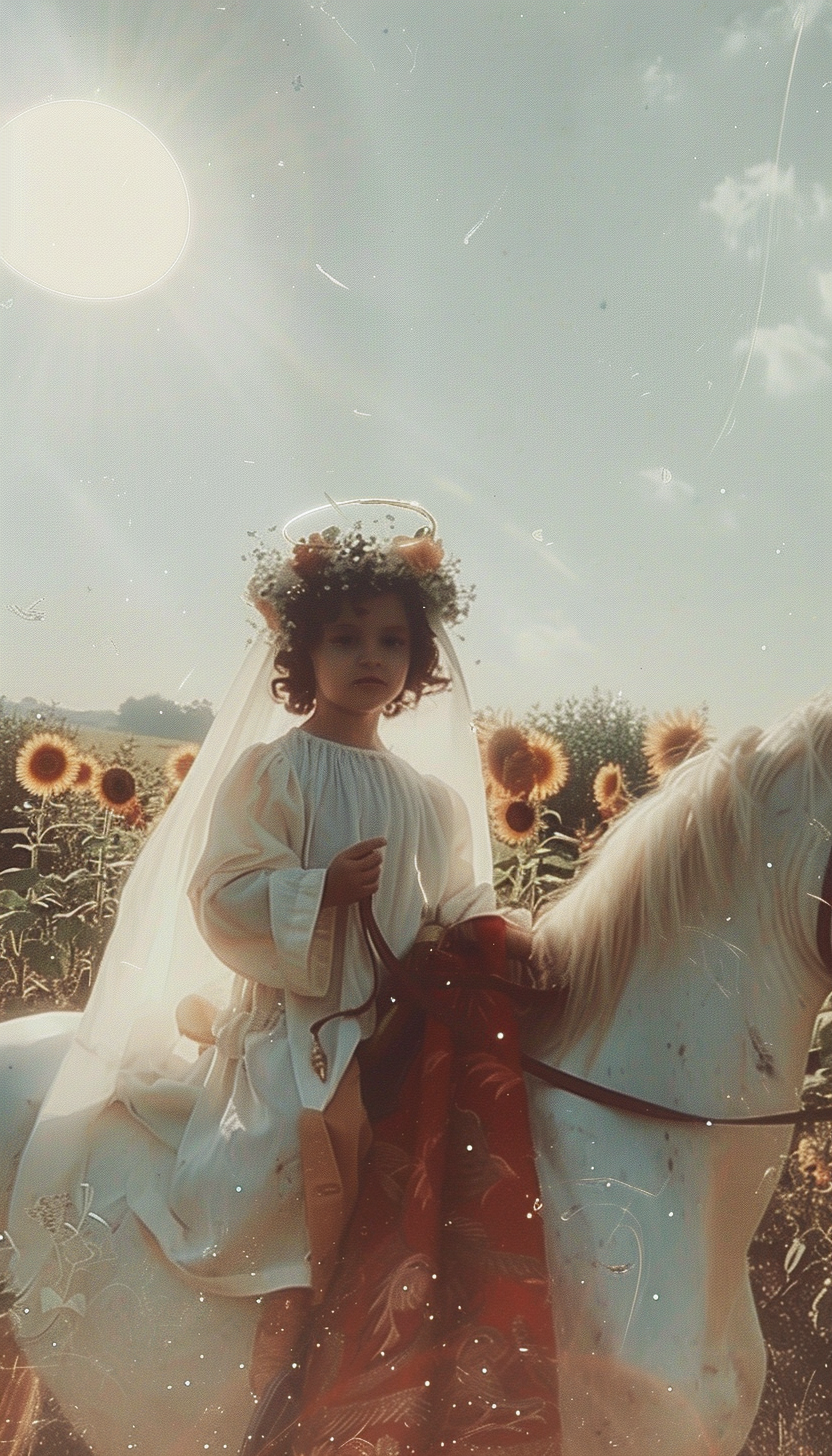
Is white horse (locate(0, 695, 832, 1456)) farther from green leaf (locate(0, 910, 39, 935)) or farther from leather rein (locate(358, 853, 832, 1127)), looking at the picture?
green leaf (locate(0, 910, 39, 935))

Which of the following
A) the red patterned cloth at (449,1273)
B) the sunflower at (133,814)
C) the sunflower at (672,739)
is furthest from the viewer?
the sunflower at (133,814)

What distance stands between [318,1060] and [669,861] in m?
0.34

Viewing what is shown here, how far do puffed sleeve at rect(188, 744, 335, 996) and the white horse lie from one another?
21cm

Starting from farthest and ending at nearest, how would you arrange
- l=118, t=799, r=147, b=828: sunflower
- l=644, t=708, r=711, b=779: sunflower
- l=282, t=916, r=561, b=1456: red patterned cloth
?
1. l=118, t=799, r=147, b=828: sunflower
2. l=644, t=708, r=711, b=779: sunflower
3. l=282, t=916, r=561, b=1456: red patterned cloth

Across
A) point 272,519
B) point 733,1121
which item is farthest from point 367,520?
point 733,1121

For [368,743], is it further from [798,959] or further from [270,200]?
[270,200]

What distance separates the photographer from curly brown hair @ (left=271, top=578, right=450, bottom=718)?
86 cm

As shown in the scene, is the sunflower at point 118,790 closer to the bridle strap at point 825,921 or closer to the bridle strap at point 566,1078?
the bridle strap at point 566,1078

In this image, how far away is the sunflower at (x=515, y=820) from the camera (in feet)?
3.01

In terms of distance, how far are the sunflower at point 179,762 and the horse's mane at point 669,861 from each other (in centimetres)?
37

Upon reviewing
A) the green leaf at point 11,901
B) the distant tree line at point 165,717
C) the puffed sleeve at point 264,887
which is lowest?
the green leaf at point 11,901

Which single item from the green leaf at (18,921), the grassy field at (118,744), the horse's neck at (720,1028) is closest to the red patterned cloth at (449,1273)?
the horse's neck at (720,1028)

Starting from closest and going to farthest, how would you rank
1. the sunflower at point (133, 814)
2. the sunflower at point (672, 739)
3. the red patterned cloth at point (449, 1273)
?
the red patterned cloth at point (449, 1273) → the sunflower at point (672, 739) → the sunflower at point (133, 814)

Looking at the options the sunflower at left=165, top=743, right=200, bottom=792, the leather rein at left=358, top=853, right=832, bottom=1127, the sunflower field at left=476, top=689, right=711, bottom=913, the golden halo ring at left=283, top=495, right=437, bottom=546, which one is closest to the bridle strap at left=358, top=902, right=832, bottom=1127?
the leather rein at left=358, top=853, right=832, bottom=1127
